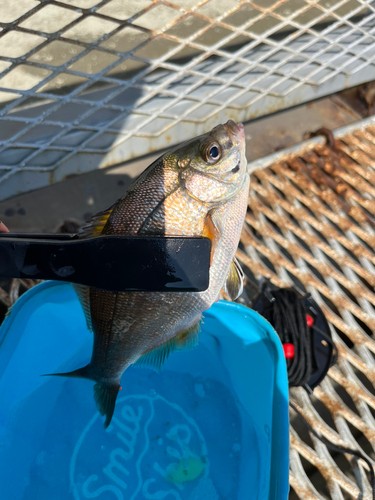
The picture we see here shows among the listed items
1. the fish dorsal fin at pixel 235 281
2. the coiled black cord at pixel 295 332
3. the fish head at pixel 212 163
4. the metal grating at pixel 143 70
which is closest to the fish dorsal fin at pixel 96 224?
the fish head at pixel 212 163

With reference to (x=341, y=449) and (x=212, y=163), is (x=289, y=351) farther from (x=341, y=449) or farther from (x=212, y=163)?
(x=212, y=163)

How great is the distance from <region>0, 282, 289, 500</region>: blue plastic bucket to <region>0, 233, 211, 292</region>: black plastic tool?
665mm

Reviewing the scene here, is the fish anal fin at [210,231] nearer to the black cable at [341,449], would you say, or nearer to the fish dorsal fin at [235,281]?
the fish dorsal fin at [235,281]

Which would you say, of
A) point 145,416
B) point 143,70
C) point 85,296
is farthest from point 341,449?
point 143,70

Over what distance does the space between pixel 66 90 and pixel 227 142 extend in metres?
1.45

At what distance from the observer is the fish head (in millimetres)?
1291

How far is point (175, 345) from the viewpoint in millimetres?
1485

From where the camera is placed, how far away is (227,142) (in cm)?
130

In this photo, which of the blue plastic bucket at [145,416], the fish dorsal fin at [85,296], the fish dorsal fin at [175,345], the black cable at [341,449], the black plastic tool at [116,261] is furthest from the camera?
the black cable at [341,449]

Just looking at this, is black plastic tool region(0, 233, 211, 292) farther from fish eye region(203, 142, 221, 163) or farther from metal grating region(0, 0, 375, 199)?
metal grating region(0, 0, 375, 199)

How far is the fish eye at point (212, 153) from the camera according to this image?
4.23 ft

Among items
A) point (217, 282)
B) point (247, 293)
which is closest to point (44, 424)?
point (217, 282)

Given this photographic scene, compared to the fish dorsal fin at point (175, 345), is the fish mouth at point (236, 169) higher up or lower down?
higher up

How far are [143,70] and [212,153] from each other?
1283 mm
